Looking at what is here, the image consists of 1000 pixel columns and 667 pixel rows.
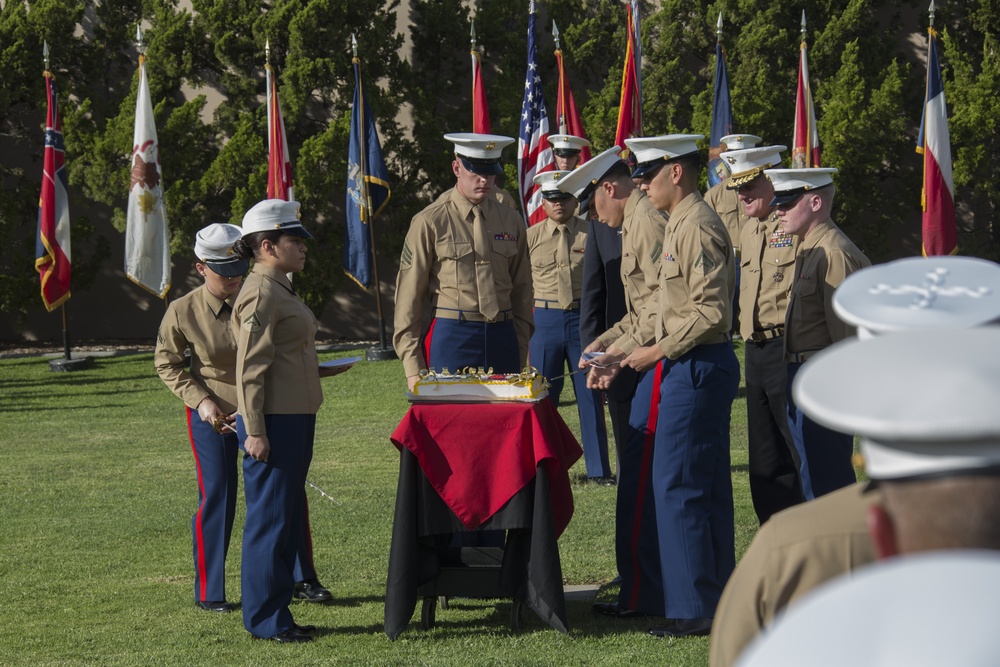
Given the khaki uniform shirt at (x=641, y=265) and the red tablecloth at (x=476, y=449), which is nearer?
the red tablecloth at (x=476, y=449)

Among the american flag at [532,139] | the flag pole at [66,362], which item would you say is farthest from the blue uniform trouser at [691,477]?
the flag pole at [66,362]

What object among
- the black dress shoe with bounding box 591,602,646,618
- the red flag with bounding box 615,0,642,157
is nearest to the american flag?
the red flag with bounding box 615,0,642,157

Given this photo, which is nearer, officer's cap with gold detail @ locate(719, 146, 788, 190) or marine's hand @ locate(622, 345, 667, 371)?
marine's hand @ locate(622, 345, 667, 371)

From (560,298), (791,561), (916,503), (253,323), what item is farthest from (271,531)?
(560,298)

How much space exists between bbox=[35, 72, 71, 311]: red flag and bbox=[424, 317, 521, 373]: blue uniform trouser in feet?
32.7

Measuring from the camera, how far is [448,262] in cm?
640

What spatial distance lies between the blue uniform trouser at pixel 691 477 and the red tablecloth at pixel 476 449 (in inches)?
18.5

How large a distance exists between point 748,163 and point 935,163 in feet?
23.5

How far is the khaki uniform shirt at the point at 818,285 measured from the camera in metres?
5.89

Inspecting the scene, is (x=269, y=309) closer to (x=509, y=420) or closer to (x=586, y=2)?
(x=509, y=420)

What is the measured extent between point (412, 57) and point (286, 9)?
2.09m

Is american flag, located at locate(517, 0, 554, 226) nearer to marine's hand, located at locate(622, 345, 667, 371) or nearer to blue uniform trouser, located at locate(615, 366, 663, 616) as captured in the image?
blue uniform trouser, located at locate(615, 366, 663, 616)

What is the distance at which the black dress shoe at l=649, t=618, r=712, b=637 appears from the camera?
510cm

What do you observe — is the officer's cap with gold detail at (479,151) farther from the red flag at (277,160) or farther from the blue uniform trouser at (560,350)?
the red flag at (277,160)
